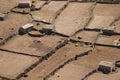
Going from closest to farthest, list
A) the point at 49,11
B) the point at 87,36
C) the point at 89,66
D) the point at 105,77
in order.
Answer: the point at 105,77, the point at 89,66, the point at 87,36, the point at 49,11

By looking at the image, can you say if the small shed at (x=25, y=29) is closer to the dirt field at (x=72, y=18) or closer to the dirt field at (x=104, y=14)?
the dirt field at (x=72, y=18)

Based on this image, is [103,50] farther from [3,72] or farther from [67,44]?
[3,72]

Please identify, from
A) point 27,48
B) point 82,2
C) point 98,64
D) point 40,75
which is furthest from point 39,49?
point 82,2

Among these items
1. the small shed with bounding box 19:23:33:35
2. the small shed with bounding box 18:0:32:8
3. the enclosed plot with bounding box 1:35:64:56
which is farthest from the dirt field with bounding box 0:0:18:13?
the enclosed plot with bounding box 1:35:64:56

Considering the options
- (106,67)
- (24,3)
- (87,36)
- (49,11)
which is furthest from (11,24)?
(106,67)

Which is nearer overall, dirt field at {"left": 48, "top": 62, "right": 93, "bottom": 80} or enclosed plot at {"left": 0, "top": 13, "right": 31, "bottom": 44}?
dirt field at {"left": 48, "top": 62, "right": 93, "bottom": 80}

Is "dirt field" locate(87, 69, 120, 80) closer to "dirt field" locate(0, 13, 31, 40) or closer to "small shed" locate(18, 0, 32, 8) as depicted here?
"dirt field" locate(0, 13, 31, 40)

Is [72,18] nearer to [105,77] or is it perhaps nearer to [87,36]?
[87,36]
